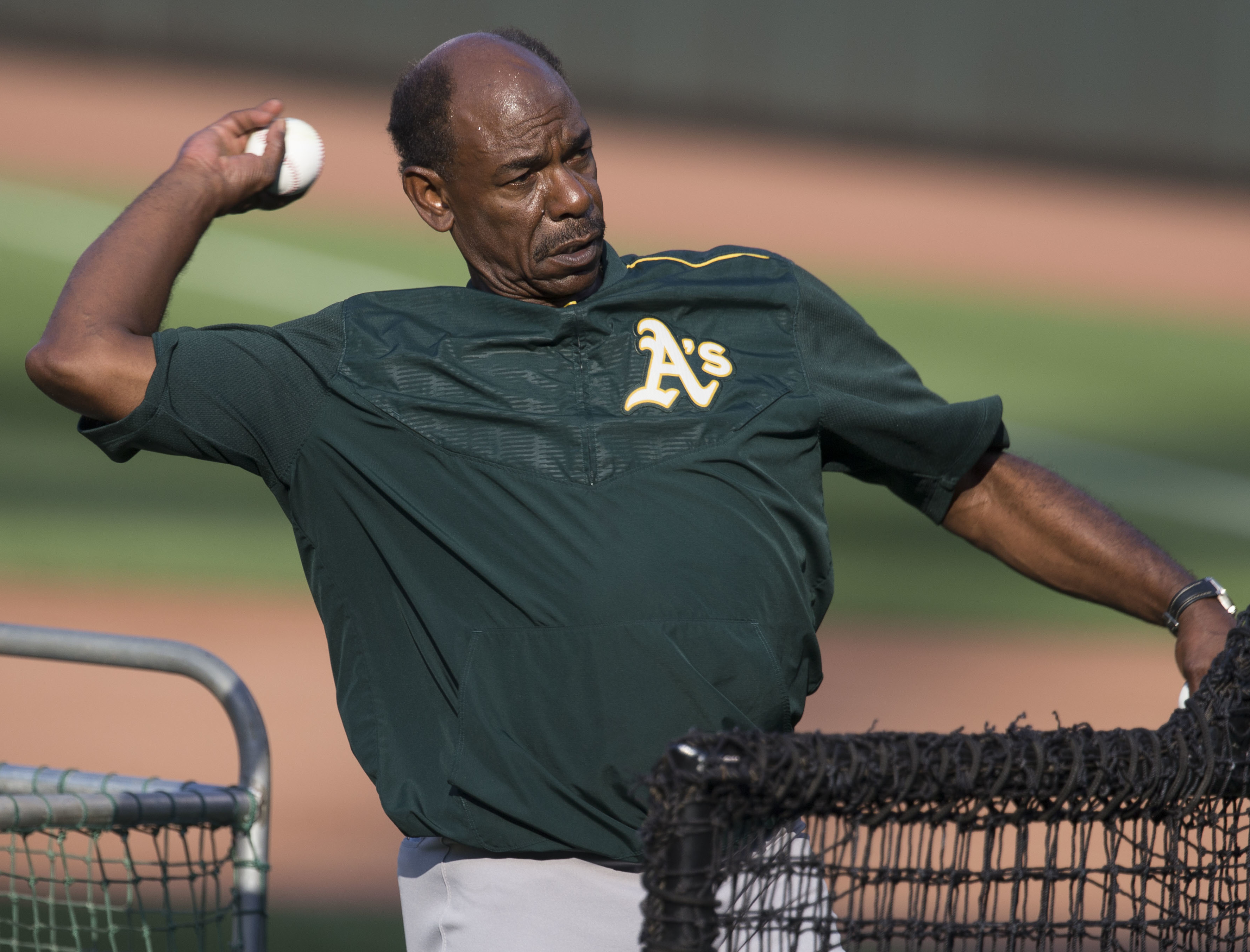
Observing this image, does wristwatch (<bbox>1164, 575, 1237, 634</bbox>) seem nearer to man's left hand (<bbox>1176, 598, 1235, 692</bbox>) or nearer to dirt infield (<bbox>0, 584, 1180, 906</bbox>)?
man's left hand (<bbox>1176, 598, 1235, 692</bbox>)

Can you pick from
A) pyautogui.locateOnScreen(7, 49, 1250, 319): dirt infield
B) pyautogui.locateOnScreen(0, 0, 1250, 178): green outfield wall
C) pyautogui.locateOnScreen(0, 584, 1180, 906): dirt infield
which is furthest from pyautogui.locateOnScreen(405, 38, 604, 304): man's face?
pyautogui.locateOnScreen(0, 0, 1250, 178): green outfield wall

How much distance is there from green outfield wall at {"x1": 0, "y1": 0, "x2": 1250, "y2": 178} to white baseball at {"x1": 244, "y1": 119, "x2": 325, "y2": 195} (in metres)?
5.75

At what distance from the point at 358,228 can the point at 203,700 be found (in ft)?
10.2

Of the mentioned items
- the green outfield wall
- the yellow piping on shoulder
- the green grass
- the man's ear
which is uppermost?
the green outfield wall

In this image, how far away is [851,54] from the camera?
8148mm

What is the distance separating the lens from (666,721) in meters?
1.70

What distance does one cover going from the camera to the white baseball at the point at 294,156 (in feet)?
7.29

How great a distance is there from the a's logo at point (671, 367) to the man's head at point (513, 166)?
0.47 ft

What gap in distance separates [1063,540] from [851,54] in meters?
6.57

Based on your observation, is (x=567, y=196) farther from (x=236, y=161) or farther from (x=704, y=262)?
(x=236, y=161)

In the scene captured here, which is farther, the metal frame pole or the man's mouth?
the metal frame pole

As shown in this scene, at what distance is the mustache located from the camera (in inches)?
78.7

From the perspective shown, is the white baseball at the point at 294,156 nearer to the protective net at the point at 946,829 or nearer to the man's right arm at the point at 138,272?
the man's right arm at the point at 138,272

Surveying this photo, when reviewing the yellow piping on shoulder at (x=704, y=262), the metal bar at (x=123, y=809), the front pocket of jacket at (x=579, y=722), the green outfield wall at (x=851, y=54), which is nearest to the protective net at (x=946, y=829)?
the front pocket of jacket at (x=579, y=722)
